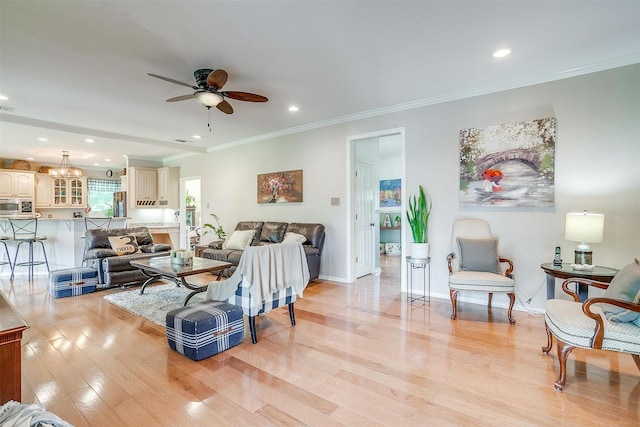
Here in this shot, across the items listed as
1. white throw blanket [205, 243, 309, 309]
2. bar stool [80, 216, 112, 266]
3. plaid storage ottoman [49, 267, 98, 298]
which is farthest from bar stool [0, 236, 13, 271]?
white throw blanket [205, 243, 309, 309]

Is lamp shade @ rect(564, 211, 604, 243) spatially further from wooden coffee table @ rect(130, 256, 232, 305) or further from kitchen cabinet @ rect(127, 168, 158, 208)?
kitchen cabinet @ rect(127, 168, 158, 208)

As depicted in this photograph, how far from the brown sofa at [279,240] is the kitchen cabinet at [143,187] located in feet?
11.7

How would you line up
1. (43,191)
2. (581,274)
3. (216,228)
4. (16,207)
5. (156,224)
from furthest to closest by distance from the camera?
(43,191) → (156,224) → (16,207) → (216,228) → (581,274)

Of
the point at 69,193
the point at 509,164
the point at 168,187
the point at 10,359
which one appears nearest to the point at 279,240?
the point at 509,164

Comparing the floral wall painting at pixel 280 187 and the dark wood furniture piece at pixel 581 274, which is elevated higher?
the floral wall painting at pixel 280 187

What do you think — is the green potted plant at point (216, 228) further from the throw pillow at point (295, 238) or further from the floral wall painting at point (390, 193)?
the floral wall painting at point (390, 193)

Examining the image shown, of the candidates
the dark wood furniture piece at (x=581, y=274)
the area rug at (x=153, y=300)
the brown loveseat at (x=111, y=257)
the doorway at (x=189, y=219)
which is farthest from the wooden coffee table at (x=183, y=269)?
the doorway at (x=189, y=219)

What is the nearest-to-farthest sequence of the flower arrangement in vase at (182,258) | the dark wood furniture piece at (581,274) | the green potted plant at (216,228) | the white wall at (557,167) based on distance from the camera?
the dark wood furniture piece at (581,274) < the white wall at (557,167) < the flower arrangement in vase at (182,258) < the green potted plant at (216,228)

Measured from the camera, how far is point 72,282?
173 inches

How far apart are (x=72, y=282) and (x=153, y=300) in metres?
1.37

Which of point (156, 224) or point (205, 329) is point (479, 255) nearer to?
point (205, 329)

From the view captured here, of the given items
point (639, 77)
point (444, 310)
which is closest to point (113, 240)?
point (444, 310)

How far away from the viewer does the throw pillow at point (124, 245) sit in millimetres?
4960

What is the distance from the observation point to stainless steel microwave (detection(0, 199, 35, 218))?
778 centimetres
